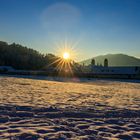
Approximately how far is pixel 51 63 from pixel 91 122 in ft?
344

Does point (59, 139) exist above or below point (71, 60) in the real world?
below

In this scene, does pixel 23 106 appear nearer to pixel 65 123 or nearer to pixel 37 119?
pixel 37 119

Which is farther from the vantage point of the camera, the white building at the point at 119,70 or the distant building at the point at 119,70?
the white building at the point at 119,70

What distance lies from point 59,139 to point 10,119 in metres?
2.45

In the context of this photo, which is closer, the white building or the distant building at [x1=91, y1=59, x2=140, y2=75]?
the distant building at [x1=91, y1=59, x2=140, y2=75]

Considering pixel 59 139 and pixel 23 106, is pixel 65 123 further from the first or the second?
pixel 23 106

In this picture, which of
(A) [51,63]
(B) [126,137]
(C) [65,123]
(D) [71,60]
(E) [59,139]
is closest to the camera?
(E) [59,139]

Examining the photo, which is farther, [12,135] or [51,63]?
[51,63]

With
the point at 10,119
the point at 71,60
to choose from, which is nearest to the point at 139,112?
the point at 10,119

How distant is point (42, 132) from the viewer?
7.07 m

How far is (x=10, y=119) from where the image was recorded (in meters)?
8.44

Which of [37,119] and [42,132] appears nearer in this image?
[42,132]

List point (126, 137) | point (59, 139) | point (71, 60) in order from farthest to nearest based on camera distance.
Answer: point (71, 60), point (126, 137), point (59, 139)

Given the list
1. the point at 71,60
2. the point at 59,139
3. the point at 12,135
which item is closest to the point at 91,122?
the point at 59,139
